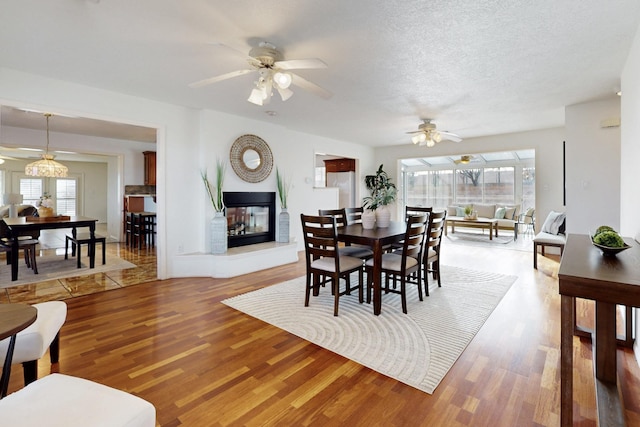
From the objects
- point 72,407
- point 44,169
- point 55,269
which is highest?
point 44,169

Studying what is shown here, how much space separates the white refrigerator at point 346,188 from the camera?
321 inches

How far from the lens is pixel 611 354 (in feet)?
5.92

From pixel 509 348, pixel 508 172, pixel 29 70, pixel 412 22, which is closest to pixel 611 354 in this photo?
pixel 509 348

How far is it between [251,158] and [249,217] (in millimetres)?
989

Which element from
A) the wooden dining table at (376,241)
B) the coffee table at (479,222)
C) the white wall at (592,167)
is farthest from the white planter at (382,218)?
the coffee table at (479,222)

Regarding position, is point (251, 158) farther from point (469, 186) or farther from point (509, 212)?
point (469, 186)

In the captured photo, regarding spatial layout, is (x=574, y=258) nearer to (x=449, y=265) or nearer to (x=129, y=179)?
(x=449, y=265)

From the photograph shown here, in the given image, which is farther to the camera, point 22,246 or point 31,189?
point 31,189

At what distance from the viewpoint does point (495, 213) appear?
890 cm

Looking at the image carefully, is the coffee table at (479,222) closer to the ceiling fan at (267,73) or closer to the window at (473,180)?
the window at (473,180)

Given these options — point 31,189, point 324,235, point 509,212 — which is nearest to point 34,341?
point 324,235

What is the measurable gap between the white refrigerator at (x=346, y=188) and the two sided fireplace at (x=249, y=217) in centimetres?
297

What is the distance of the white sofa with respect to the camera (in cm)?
821

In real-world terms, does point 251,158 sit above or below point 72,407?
above
